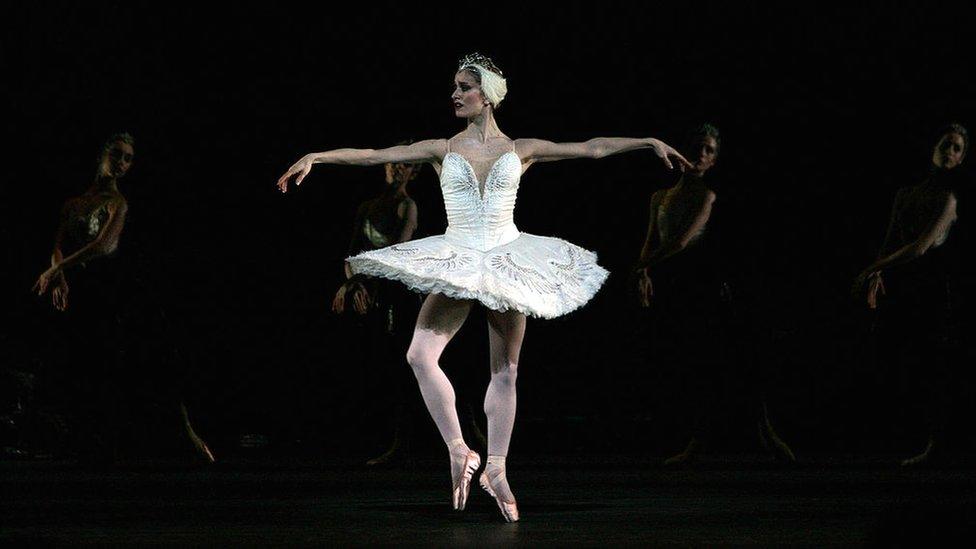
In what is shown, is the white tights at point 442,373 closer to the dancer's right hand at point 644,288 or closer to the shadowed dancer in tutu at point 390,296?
the shadowed dancer in tutu at point 390,296

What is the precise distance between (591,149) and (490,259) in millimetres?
475

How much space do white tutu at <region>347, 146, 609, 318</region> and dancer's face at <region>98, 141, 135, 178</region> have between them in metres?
2.37

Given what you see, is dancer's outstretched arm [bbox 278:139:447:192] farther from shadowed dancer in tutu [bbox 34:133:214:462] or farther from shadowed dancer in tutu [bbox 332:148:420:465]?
shadowed dancer in tutu [bbox 34:133:214:462]

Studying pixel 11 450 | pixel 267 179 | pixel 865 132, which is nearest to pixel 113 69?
pixel 267 179

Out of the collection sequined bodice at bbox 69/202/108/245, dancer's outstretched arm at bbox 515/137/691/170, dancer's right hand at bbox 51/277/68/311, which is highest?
dancer's outstretched arm at bbox 515/137/691/170

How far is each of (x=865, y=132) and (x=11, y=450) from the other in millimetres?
4357

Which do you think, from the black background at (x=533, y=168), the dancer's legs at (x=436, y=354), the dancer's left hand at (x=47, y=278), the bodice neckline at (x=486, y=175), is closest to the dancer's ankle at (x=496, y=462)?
the dancer's legs at (x=436, y=354)

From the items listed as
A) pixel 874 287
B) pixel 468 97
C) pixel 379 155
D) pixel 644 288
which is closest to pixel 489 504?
pixel 379 155

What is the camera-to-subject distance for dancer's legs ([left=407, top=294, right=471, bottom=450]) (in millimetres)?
4785

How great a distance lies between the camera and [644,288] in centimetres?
689

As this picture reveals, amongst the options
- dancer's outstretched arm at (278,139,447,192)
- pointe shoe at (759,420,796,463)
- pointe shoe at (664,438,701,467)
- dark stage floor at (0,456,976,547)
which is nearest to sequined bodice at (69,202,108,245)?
dark stage floor at (0,456,976,547)

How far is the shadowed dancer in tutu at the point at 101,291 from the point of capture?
6.85 meters

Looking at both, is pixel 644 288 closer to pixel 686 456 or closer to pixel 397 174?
pixel 686 456

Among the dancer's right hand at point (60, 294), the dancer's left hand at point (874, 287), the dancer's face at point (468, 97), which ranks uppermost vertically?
the dancer's face at point (468, 97)
